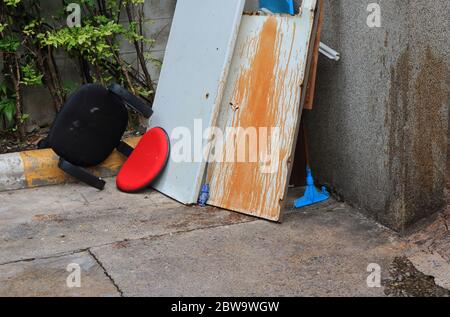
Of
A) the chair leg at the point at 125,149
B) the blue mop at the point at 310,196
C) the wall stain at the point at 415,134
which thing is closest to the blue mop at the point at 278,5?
the wall stain at the point at 415,134

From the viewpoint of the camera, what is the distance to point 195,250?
3.86m

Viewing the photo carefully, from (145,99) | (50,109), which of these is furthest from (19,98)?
(145,99)

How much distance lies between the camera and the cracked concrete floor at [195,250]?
3.44 m

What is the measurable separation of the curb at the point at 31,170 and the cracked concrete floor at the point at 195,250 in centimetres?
A: 26

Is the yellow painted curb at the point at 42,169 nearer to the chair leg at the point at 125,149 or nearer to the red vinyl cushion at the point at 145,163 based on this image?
the chair leg at the point at 125,149

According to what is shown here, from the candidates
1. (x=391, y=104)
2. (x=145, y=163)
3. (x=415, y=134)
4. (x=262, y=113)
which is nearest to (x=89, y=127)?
(x=145, y=163)

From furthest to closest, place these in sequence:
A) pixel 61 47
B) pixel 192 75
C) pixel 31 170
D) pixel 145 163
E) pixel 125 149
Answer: pixel 61 47
pixel 125 149
pixel 31 170
pixel 145 163
pixel 192 75

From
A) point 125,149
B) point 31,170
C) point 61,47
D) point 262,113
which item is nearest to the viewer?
point 262,113

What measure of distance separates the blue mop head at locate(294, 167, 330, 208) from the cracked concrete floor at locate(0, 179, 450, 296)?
69 millimetres

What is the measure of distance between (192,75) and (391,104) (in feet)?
4.82

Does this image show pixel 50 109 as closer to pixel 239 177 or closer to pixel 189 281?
Answer: pixel 239 177

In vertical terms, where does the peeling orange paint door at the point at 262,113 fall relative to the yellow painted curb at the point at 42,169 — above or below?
above

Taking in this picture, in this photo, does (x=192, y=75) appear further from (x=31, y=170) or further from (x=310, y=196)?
(x=31, y=170)

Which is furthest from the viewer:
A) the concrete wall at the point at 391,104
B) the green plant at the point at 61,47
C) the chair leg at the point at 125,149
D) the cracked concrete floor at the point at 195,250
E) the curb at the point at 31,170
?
the green plant at the point at 61,47
